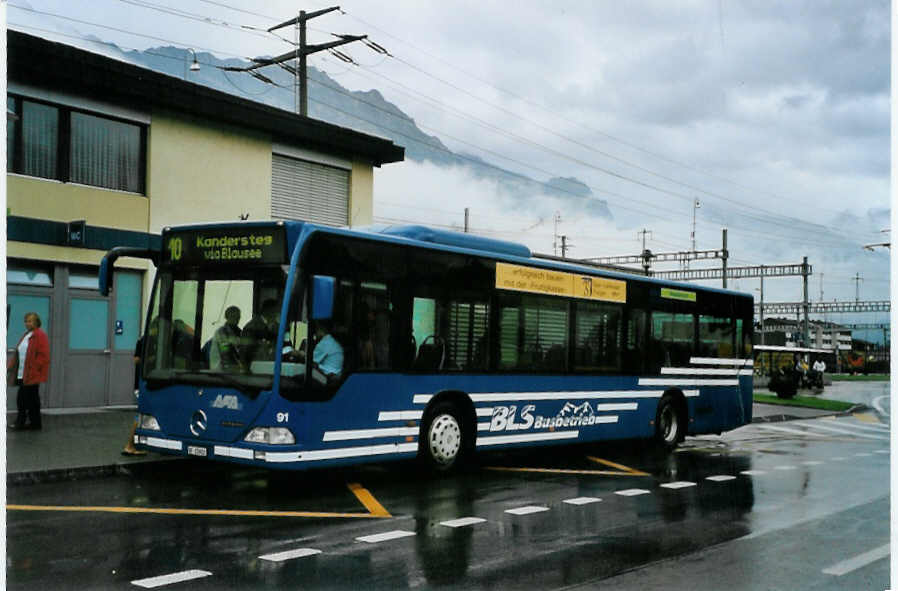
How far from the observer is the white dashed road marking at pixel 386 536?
25.8ft

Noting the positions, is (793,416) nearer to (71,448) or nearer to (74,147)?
(74,147)

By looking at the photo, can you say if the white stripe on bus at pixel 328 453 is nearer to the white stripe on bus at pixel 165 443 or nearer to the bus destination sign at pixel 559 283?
the white stripe on bus at pixel 165 443

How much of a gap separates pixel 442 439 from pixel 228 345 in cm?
301

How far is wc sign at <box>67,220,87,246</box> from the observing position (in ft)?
57.0

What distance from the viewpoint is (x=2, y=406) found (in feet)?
18.6

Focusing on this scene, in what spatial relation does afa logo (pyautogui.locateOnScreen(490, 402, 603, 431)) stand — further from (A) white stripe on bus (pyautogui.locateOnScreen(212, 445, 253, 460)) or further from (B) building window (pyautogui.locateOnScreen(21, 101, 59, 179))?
(B) building window (pyautogui.locateOnScreen(21, 101, 59, 179))

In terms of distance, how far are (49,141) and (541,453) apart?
10.3 meters

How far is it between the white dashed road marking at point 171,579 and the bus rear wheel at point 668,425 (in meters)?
10.7

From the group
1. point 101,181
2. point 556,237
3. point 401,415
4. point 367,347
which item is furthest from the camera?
point 556,237

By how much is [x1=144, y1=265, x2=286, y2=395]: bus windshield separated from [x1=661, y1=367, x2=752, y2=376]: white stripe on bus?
7978mm

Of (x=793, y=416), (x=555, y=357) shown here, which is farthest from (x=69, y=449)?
(x=793, y=416)

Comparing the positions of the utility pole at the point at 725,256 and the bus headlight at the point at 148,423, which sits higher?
the utility pole at the point at 725,256

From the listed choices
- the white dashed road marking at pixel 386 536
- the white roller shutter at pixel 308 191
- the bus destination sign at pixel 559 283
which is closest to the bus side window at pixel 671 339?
the bus destination sign at pixel 559 283

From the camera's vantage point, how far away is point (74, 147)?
17.7 m
